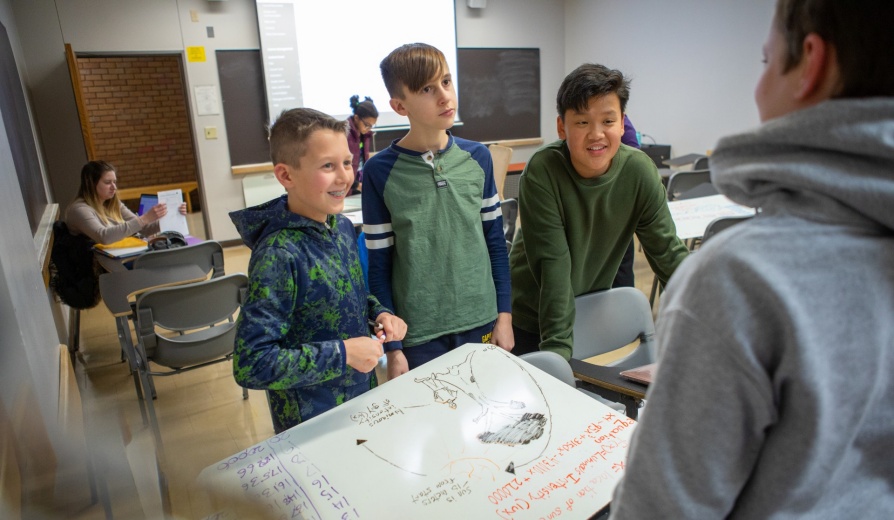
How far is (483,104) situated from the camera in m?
7.11

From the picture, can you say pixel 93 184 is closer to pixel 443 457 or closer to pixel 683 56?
pixel 443 457

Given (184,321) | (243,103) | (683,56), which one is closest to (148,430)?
(184,321)

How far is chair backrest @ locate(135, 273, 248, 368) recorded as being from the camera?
2.34m

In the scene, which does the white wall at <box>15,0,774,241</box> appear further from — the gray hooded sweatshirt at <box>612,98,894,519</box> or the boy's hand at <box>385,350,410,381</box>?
the gray hooded sweatshirt at <box>612,98,894,519</box>

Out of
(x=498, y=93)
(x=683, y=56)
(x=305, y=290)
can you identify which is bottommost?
(x=305, y=290)

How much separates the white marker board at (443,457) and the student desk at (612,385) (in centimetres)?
24

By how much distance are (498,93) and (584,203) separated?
19.7 feet

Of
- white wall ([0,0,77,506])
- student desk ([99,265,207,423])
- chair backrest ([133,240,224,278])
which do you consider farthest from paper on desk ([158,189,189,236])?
white wall ([0,0,77,506])

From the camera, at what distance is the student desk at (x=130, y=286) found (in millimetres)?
2496

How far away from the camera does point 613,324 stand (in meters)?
1.73

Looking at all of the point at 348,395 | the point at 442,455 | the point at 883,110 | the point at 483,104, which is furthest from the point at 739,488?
the point at 483,104

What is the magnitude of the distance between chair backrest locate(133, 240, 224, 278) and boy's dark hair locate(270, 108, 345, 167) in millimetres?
1827

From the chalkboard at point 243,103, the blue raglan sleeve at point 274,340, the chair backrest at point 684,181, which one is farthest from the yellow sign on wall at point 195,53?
the blue raglan sleeve at point 274,340

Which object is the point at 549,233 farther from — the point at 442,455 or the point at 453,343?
the point at 442,455
